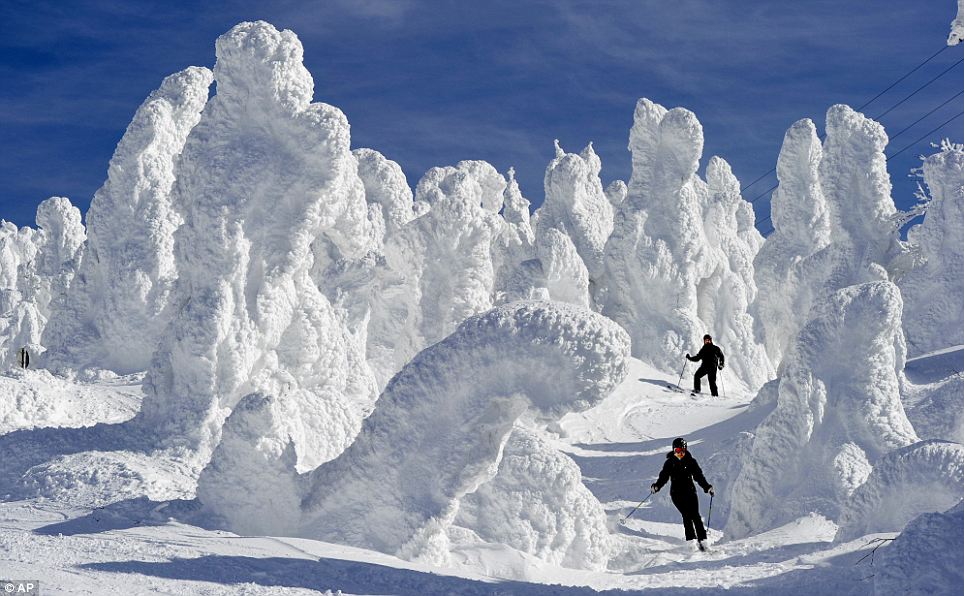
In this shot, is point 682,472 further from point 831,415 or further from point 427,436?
point 831,415

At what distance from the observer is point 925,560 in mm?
8102

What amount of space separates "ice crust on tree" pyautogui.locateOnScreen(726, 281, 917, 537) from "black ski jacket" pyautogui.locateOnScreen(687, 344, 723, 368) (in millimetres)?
5748

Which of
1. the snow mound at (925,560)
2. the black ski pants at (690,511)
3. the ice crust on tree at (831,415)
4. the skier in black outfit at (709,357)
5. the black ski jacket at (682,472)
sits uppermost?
the skier in black outfit at (709,357)

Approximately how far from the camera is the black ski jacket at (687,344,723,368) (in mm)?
20938

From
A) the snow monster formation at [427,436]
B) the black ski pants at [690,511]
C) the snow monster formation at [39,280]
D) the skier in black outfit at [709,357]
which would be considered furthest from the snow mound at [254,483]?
the snow monster formation at [39,280]

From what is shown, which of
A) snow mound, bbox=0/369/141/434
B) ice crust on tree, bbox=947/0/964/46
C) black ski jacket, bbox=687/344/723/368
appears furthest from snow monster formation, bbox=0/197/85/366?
ice crust on tree, bbox=947/0/964/46

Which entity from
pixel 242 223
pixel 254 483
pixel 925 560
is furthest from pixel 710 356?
pixel 925 560

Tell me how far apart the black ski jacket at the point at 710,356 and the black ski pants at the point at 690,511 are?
8375mm

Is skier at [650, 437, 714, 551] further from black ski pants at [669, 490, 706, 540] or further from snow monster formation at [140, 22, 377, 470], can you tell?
snow monster formation at [140, 22, 377, 470]

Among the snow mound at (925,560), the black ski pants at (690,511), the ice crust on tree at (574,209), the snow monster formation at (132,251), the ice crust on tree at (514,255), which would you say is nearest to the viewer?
the snow mound at (925,560)

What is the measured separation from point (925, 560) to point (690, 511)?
4367 millimetres

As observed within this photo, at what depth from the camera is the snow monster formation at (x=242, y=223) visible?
58.0ft

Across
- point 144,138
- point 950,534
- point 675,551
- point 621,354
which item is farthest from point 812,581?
point 144,138

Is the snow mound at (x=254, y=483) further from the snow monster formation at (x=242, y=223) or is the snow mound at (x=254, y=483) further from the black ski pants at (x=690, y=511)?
the snow monster formation at (x=242, y=223)
